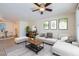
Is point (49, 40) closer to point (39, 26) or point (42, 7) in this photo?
point (39, 26)

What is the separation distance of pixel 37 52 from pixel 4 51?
0.70 m

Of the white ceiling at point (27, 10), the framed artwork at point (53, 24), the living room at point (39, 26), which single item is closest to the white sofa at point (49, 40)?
the living room at point (39, 26)

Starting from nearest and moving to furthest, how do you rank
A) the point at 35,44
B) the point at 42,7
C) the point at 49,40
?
the point at 42,7, the point at 49,40, the point at 35,44

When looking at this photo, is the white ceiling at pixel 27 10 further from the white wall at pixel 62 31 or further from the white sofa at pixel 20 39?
the white sofa at pixel 20 39

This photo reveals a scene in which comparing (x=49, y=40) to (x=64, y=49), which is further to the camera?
(x=49, y=40)

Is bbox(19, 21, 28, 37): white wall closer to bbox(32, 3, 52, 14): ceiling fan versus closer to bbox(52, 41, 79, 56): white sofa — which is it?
bbox(32, 3, 52, 14): ceiling fan

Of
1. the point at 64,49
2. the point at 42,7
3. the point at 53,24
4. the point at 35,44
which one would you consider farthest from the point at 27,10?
the point at 64,49

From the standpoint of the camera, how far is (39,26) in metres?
1.81

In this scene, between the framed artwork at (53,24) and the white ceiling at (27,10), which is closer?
the white ceiling at (27,10)

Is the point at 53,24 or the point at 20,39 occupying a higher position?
the point at 53,24

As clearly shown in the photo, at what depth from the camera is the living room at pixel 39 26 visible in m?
1.58

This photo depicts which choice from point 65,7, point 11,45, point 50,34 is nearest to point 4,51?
point 11,45

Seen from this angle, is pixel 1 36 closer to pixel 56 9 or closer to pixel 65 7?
pixel 56 9

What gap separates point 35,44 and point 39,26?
0.44m
